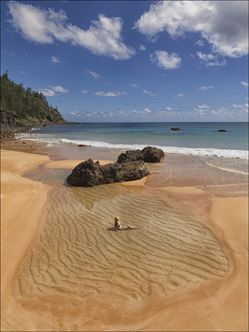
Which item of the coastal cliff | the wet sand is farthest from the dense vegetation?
the wet sand

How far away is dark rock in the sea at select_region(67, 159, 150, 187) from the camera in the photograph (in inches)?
736

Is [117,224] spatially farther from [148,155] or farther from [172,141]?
[172,141]

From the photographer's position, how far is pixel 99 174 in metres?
19.1

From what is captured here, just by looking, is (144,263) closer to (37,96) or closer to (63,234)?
(63,234)

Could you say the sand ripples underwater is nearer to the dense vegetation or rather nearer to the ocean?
the ocean

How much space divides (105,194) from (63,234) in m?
5.72

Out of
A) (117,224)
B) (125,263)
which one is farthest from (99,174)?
(125,263)

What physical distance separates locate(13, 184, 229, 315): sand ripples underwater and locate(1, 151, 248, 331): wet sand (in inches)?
1.0

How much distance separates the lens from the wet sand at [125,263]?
7.01 meters

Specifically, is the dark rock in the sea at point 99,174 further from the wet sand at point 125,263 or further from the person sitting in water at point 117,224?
the person sitting in water at point 117,224

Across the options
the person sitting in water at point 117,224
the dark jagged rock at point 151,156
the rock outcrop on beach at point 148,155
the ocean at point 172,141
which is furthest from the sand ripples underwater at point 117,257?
the ocean at point 172,141

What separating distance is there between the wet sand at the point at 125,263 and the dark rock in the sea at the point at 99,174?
2723 mm

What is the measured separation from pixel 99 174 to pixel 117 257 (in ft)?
32.3

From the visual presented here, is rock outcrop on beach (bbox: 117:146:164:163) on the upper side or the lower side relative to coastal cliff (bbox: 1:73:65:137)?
lower
